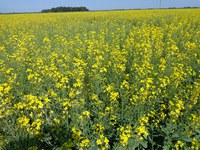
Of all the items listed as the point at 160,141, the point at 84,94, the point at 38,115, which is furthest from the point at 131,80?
the point at 38,115

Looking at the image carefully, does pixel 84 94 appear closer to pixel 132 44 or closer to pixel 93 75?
pixel 93 75

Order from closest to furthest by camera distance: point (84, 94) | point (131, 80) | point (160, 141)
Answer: point (160, 141), point (84, 94), point (131, 80)

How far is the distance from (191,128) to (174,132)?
0.24 metres

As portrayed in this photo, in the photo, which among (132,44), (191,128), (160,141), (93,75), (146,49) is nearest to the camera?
(191,128)

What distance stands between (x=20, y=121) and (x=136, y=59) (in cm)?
316

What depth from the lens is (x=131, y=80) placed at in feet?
15.3

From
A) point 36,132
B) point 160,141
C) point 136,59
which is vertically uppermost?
point 136,59

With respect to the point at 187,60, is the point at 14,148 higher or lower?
lower

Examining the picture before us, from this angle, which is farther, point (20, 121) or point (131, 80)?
point (131, 80)

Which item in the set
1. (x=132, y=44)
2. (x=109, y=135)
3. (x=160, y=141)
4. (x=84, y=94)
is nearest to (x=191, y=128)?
(x=160, y=141)

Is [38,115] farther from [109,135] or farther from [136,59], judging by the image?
A: [136,59]

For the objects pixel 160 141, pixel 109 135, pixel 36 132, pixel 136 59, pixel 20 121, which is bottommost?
pixel 160 141

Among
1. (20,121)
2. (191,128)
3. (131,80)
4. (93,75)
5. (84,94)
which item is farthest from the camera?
(131,80)

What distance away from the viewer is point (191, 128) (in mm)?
3039
